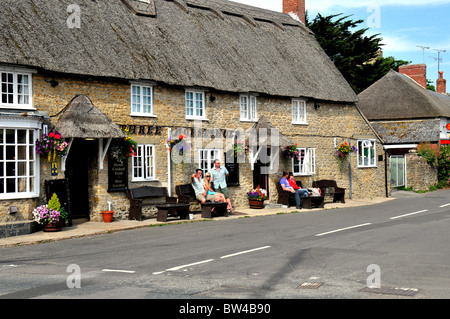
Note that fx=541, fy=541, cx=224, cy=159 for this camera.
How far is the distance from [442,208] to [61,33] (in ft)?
48.8

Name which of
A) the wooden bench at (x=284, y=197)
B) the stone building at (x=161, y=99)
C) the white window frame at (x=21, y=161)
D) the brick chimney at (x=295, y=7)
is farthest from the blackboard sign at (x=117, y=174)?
the brick chimney at (x=295, y=7)

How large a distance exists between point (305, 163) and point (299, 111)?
2356mm

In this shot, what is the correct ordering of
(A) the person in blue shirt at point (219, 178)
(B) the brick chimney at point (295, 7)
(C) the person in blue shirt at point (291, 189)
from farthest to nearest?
(B) the brick chimney at point (295, 7) < (C) the person in blue shirt at point (291, 189) < (A) the person in blue shirt at point (219, 178)

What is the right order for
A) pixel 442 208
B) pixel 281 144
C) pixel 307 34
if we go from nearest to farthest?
pixel 442 208 → pixel 281 144 → pixel 307 34

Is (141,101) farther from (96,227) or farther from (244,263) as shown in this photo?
(244,263)

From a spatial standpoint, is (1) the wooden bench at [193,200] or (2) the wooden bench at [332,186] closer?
(1) the wooden bench at [193,200]

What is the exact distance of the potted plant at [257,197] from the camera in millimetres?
21219

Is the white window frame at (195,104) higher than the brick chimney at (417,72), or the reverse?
the brick chimney at (417,72)

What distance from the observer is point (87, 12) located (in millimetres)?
18500

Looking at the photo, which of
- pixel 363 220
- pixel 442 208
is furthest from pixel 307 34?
pixel 363 220

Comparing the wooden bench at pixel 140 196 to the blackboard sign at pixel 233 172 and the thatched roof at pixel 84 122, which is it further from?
the blackboard sign at pixel 233 172

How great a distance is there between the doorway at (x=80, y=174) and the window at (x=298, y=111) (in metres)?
9.97

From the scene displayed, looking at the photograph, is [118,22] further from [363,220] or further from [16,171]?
[363,220]

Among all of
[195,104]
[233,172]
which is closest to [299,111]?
[233,172]
